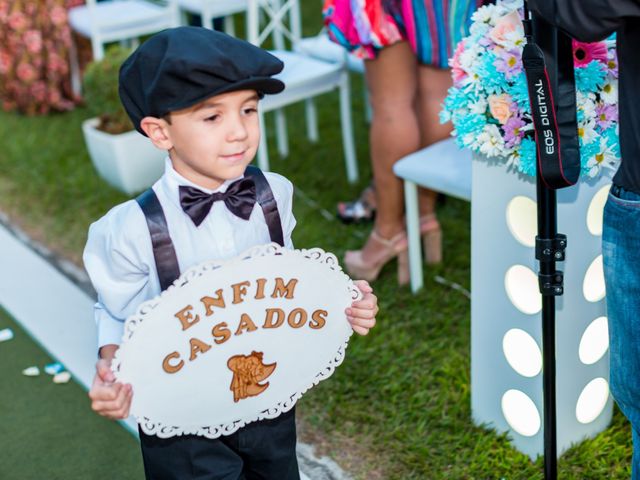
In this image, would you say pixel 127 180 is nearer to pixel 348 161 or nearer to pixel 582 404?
pixel 348 161

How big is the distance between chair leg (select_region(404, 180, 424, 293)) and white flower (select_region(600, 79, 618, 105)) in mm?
1211

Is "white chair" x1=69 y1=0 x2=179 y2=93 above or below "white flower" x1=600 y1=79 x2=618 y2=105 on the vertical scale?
below

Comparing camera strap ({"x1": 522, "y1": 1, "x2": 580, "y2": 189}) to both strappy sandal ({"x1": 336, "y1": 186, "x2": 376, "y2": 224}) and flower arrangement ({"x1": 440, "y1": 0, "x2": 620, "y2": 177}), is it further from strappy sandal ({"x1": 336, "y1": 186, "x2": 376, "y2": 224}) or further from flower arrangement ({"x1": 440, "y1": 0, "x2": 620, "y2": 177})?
strappy sandal ({"x1": 336, "y1": 186, "x2": 376, "y2": 224})

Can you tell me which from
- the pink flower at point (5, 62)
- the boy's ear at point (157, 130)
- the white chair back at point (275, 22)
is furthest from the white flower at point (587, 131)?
the pink flower at point (5, 62)

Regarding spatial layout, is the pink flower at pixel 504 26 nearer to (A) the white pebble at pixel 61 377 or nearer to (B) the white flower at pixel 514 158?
(B) the white flower at pixel 514 158

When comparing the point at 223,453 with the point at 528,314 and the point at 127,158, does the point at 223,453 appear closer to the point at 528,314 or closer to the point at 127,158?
the point at 528,314

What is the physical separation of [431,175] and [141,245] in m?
1.66

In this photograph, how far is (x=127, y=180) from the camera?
468cm

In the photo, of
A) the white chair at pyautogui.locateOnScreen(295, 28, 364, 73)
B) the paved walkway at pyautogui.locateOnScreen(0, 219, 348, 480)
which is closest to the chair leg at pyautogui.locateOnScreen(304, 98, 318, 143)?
the white chair at pyautogui.locateOnScreen(295, 28, 364, 73)

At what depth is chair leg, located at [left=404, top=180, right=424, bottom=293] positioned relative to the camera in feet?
11.3

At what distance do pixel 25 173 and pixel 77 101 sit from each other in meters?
1.20

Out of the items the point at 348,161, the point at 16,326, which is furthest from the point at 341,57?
the point at 16,326

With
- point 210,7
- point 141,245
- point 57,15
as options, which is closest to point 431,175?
point 141,245

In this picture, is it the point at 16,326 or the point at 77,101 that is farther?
the point at 77,101
